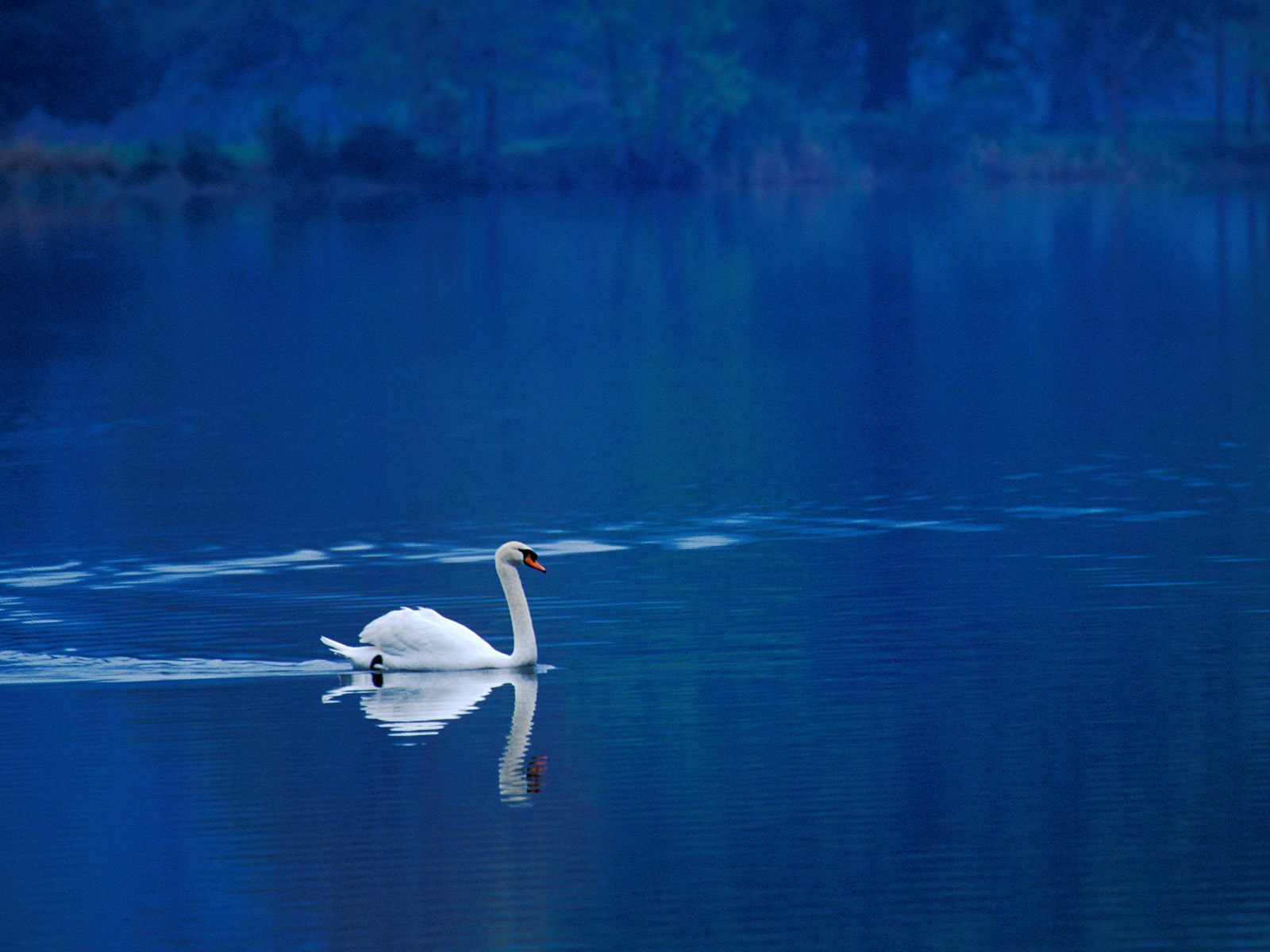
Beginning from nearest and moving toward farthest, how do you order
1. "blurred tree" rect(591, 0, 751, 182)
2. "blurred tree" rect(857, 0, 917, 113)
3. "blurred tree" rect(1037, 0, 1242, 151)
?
"blurred tree" rect(591, 0, 751, 182) < "blurred tree" rect(1037, 0, 1242, 151) < "blurred tree" rect(857, 0, 917, 113)

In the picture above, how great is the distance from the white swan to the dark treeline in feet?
199

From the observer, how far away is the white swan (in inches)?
481

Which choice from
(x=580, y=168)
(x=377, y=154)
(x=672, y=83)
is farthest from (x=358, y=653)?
(x=672, y=83)

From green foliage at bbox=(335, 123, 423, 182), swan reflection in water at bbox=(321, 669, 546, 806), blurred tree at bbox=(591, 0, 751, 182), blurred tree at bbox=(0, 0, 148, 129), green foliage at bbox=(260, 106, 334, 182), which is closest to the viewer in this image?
swan reflection in water at bbox=(321, 669, 546, 806)

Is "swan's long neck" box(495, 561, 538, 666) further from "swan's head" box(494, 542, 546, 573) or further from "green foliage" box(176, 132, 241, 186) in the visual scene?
"green foliage" box(176, 132, 241, 186)

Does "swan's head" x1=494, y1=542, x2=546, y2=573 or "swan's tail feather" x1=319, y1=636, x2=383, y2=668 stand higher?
"swan's head" x1=494, y1=542, x2=546, y2=573

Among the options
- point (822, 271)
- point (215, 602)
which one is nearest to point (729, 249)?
point (822, 271)

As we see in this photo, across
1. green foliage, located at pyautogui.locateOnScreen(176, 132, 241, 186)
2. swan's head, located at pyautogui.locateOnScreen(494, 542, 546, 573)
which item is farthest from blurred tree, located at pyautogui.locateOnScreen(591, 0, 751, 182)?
swan's head, located at pyautogui.locateOnScreen(494, 542, 546, 573)

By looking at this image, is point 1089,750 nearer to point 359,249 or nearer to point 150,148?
point 359,249

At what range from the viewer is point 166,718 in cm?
1149

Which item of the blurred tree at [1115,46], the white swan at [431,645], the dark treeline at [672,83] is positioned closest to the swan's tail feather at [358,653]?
the white swan at [431,645]

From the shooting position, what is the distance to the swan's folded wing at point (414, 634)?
12203 millimetres

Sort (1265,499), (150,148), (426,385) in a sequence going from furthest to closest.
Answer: (150,148) < (426,385) < (1265,499)

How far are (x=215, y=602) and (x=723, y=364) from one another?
15.0m
